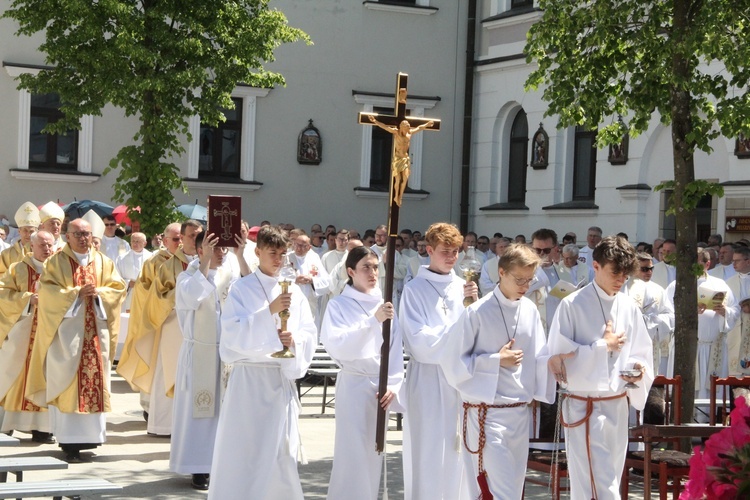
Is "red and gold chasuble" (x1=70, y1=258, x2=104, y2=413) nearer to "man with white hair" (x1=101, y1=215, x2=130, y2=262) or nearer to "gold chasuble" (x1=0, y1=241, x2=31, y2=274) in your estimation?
"gold chasuble" (x1=0, y1=241, x2=31, y2=274)

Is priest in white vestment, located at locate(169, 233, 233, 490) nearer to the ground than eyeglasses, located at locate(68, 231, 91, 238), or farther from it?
nearer to the ground

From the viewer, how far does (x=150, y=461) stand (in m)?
10.3

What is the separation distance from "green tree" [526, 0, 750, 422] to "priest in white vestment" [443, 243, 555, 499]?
2.85 meters

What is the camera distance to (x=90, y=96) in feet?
59.3

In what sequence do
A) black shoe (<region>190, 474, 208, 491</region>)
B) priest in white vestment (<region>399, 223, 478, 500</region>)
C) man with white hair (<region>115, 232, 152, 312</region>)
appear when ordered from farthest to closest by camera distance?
man with white hair (<region>115, 232, 152, 312</region>) → black shoe (<region>190, 474, 208, 491</region>) → priest in white vestment (<region>399, 223, 478, 500</region>)

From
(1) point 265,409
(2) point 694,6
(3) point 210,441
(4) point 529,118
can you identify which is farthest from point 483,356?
(4) point 529,118

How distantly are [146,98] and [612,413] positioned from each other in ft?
40.5

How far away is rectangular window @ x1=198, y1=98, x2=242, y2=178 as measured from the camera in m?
24.6

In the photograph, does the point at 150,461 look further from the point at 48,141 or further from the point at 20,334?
the point at 48,141

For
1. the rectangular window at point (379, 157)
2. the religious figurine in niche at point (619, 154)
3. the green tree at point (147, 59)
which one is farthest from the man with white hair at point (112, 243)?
the religious figurine in niche at point (619, 154)

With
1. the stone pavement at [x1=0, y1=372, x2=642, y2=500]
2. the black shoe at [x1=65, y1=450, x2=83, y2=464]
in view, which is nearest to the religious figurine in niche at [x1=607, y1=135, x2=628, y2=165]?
the stone pavement at [x1=0, y1=372, x2=642, y2=500]

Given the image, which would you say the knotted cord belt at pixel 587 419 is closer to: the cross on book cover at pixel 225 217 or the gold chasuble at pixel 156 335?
the cross on book cover at pixel 225 217

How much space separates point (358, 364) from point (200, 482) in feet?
7.00

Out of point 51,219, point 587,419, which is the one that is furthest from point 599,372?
point 51,219
